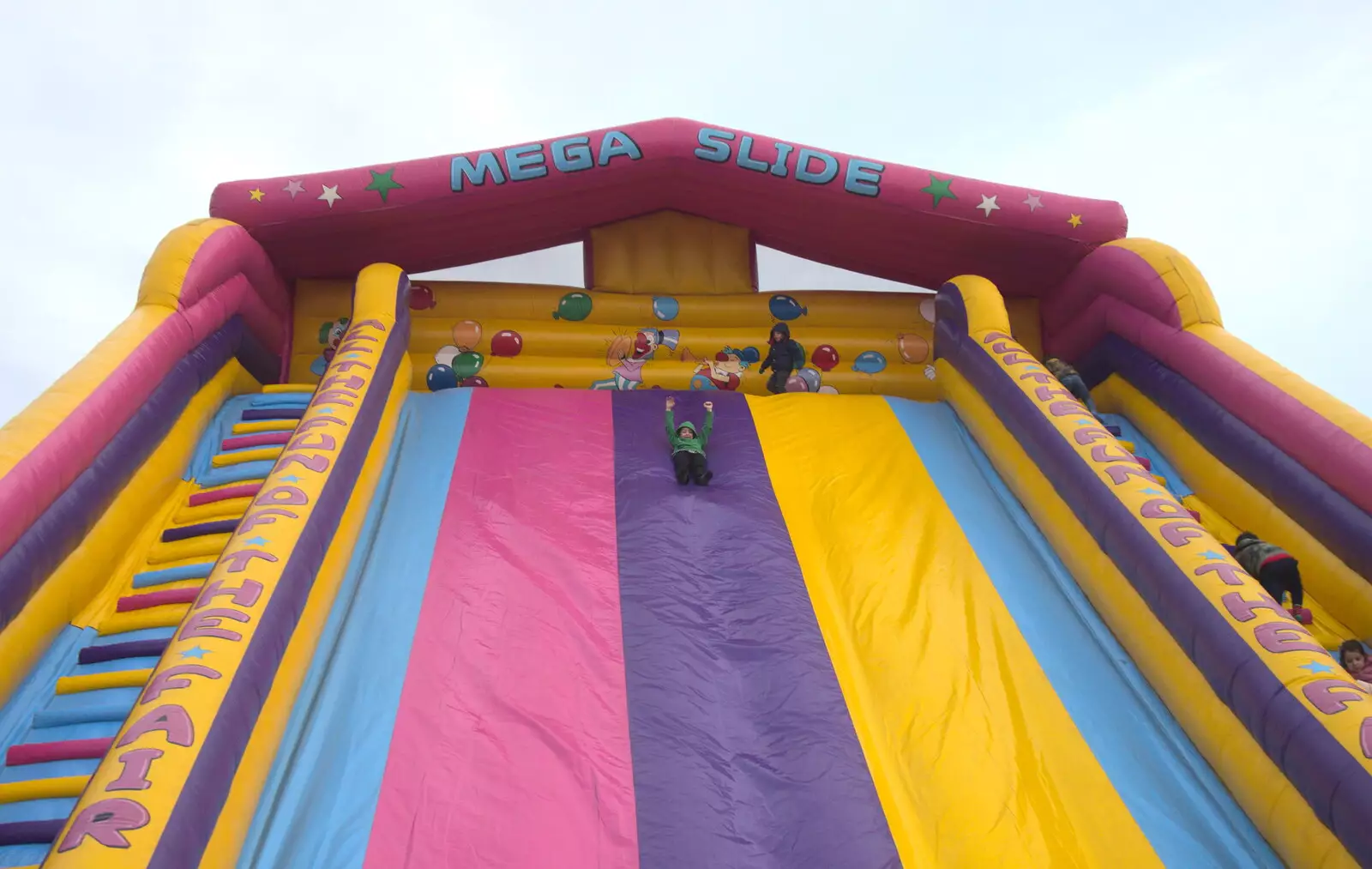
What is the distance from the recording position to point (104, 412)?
3.44 metres

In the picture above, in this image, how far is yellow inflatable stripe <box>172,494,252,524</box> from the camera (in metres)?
3.81

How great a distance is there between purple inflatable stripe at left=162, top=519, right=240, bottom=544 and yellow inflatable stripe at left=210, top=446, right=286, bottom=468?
1.63ft

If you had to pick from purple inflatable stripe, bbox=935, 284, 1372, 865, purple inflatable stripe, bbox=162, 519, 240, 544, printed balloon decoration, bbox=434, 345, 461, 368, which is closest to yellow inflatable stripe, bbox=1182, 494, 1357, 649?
purple inflatable stripe, bbox=935, 284, 1372, 865

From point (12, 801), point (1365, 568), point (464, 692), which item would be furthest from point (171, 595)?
point (1365, 568)

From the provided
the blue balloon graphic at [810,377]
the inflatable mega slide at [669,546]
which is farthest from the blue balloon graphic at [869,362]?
the blue balloon graphic at [810,377]

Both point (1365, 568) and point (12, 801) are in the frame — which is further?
point (1365, 568)

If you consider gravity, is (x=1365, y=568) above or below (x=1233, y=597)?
above

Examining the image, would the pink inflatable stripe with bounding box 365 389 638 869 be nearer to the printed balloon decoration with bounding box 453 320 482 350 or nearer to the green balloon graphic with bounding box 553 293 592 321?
the printed balloon decoration with bounding box 453 320 482 350

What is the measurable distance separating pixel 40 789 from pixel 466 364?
2.81 metres

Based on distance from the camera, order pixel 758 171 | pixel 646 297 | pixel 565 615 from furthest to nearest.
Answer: pixel 646 297, pixel 758 171, pixel 565 615

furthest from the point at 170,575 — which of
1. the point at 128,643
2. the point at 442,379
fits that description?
the point at 442,379

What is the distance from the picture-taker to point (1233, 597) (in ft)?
10.0

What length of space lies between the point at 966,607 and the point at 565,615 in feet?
4.72

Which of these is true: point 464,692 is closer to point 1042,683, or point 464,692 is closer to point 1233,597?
point 1042,683
